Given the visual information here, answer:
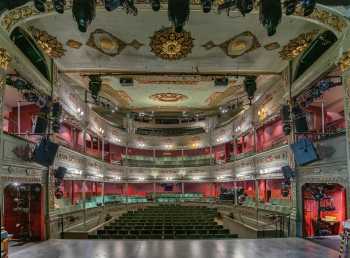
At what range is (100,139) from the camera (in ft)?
78.6

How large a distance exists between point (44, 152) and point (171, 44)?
6154 millimetres

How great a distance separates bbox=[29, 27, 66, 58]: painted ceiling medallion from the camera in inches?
422

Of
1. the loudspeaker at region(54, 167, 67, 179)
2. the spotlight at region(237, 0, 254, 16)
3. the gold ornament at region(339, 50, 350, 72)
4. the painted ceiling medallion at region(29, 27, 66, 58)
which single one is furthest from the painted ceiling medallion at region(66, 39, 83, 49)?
the gold ornament at region(339, 50, 350, 72)

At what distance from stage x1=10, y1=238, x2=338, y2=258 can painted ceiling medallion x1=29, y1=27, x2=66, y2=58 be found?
7256mm

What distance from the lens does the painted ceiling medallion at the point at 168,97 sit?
1975cm

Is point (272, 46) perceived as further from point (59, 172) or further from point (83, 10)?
point (59, 172)

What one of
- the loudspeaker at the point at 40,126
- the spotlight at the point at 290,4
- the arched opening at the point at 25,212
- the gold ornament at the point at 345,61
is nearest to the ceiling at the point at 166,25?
the gold ornament at the point at 345,61

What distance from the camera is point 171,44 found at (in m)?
11.8

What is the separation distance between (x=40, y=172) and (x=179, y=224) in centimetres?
696

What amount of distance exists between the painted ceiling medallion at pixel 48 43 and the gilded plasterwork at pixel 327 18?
8387 millimetres

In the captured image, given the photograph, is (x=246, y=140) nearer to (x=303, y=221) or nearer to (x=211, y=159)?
(x=211, y=159)

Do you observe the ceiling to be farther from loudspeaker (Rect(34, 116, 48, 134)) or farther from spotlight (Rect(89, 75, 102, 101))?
loudspeaker (Rect(34, 116, 48, 134))

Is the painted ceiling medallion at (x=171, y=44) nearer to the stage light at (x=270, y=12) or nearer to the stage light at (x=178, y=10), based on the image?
the stage light at (x=178, y=10)

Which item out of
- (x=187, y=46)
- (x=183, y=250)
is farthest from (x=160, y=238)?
(x=187, y=46)
